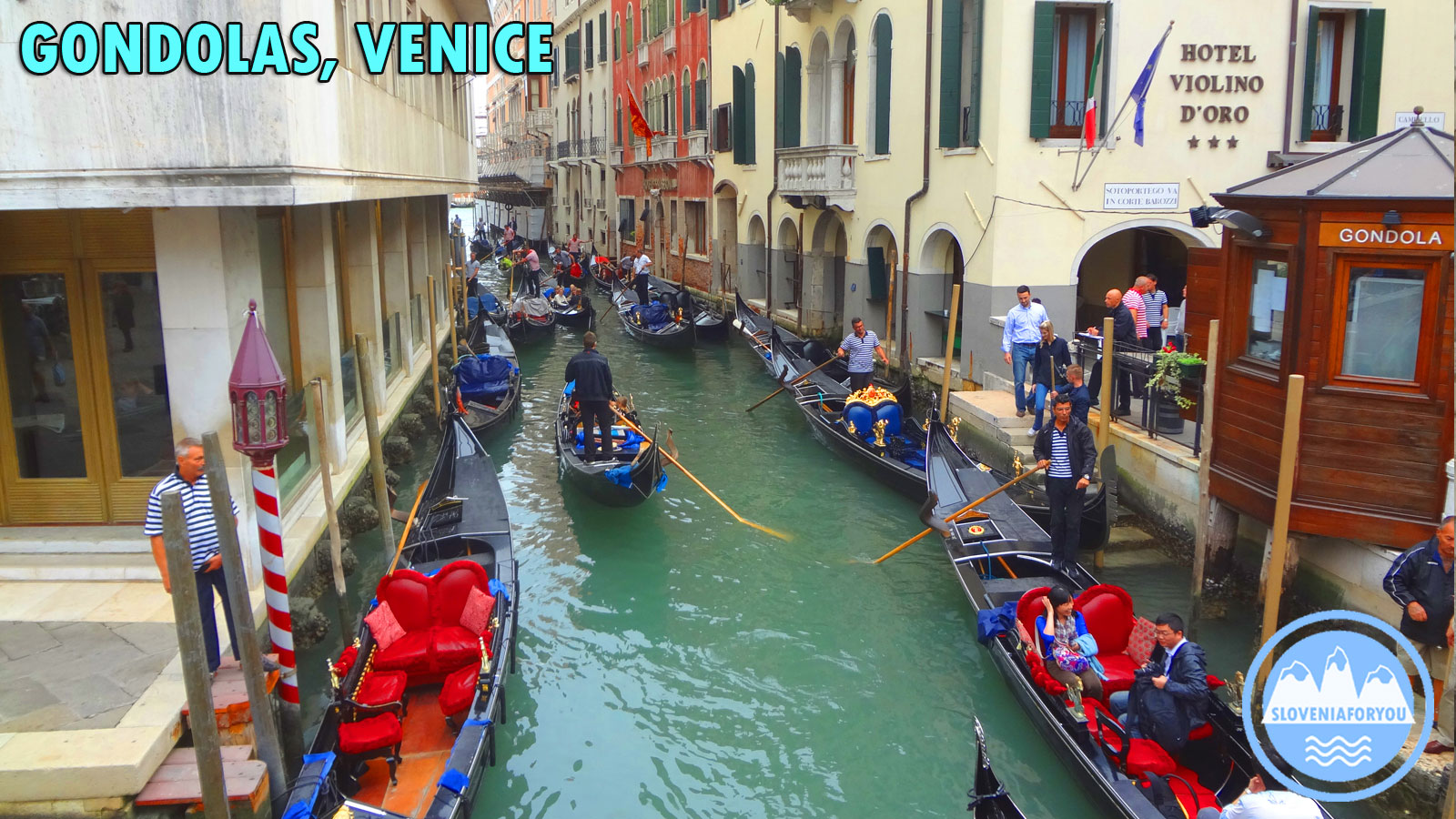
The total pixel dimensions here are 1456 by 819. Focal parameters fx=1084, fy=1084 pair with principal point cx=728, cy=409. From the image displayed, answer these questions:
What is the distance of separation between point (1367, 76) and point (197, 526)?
12.1m

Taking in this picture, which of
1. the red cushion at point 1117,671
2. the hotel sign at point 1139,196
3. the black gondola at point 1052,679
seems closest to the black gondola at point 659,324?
the hotel sign at point 1139,196

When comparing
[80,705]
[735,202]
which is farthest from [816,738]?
[735,202]

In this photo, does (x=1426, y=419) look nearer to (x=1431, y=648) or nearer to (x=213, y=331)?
(x=1431, y=648)

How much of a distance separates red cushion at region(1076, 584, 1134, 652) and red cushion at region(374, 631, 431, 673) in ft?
12.4

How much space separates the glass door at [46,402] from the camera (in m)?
6.46

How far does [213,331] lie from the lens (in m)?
5.85

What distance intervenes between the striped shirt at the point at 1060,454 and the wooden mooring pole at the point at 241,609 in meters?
5.28

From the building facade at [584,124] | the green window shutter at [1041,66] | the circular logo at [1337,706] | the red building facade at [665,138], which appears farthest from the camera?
the building facade at [584,124]

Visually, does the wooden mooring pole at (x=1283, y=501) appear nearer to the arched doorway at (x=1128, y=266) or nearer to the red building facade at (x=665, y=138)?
the arched doorway at (x=1128, y=266)

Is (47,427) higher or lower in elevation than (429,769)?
higher

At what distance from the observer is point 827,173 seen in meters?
16.1

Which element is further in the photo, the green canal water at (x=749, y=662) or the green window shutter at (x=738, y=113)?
the green window shutter at (x=738, y=113)

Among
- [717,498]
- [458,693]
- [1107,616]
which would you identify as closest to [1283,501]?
[1107,616]

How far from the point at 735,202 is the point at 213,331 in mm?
18017
